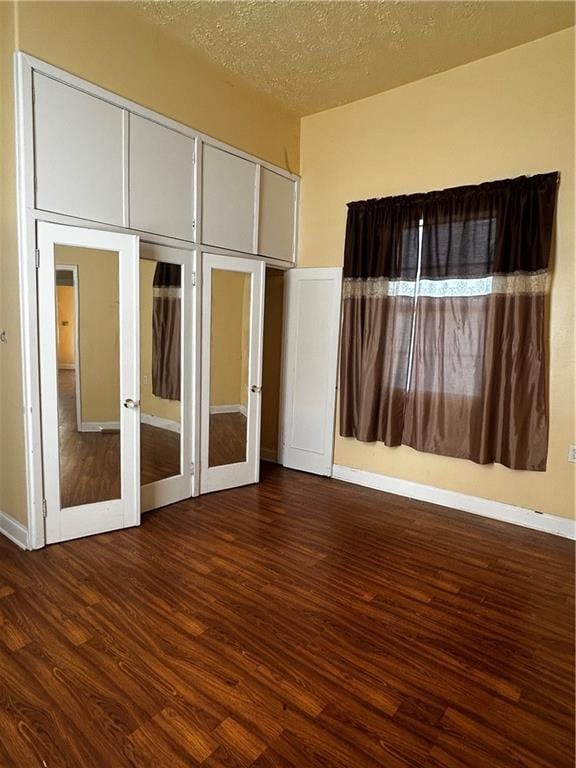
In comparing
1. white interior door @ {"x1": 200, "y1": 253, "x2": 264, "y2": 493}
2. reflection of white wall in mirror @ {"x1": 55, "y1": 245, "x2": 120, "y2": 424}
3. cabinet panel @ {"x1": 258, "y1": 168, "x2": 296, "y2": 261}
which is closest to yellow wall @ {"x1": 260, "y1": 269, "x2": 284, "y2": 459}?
cabinet panel @ {"x1": 258, "y1": 168, "x2": 296, "y2": 261}

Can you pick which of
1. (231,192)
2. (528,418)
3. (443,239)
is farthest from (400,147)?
(528,418)

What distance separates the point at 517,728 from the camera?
5.57 feet

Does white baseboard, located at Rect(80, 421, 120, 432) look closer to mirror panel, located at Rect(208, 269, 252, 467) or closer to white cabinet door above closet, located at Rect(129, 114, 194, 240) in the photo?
mirror panel, located at Rect(208, 269, 252, 467)

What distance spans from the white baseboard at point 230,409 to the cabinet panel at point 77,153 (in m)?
1.68

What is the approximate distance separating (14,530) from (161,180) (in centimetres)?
273

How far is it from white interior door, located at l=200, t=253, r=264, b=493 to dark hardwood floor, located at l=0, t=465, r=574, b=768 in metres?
0.83

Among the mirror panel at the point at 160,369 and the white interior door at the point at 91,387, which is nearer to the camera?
the white interior door at the point at 91,387

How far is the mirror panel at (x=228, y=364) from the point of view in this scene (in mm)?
3957

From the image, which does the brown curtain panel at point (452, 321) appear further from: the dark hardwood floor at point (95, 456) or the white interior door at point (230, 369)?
the dark hardwood floor at point (95, 456)

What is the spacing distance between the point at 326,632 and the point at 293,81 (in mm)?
4272

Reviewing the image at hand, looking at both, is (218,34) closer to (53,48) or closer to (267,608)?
(53,48)

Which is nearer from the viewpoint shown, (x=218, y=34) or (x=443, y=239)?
(x=218, y=34)

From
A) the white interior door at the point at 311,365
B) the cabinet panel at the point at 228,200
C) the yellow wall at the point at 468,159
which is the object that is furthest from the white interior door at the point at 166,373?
→ the yellow wall at the point at 468,159

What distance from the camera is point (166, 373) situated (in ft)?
11.9
